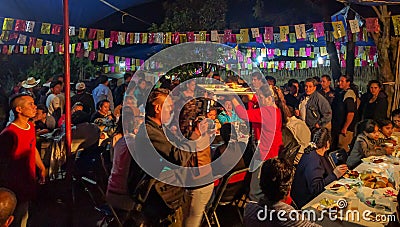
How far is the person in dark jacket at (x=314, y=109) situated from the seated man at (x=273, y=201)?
338 centimetres

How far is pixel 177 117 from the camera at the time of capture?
3881 mm

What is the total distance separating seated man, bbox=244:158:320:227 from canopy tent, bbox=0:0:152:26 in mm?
4775

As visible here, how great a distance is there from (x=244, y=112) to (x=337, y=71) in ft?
15.3

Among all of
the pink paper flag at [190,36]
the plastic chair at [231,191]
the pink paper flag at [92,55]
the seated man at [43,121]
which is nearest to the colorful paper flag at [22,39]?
the pink paper flag at [92,55]

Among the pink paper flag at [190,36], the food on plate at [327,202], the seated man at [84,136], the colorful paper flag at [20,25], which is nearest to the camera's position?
the food on plate at [327,202]

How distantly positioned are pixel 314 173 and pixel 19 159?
2.09 metres

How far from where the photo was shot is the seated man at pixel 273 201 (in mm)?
1847

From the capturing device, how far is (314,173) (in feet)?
9.14

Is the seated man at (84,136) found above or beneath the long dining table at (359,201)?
above

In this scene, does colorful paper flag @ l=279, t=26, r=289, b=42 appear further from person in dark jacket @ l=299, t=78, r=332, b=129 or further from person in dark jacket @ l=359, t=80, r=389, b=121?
person in dark jacket @ l=359, t=80, r=389, b=121

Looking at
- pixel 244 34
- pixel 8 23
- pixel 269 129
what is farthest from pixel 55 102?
pixel 269 129

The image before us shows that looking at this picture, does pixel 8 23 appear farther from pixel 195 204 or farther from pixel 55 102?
pixel 195 204

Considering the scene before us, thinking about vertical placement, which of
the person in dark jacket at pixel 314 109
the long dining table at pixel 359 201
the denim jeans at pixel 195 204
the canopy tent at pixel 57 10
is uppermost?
the canopy tent at pixel 57 10

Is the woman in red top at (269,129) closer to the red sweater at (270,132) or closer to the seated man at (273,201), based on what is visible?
the red sweater at (270,132)
